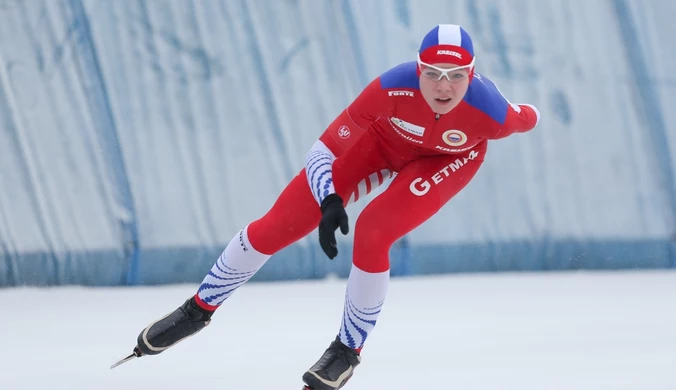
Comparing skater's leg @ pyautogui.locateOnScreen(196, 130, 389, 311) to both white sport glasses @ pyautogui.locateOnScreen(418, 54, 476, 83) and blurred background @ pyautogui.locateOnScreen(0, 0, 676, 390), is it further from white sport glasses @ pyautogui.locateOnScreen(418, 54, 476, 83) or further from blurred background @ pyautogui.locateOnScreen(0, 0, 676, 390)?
blurred background @ pyautogui.locateOnScreen(0, 0, 676, 390)

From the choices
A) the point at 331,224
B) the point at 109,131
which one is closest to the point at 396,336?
the point at 331,224

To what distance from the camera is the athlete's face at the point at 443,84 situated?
8.53ft

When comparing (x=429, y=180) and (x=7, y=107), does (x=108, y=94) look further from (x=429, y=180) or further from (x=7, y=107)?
(x=429, y=180)

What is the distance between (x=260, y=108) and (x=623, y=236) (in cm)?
261

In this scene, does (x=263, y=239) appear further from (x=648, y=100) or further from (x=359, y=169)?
(x=648, y=100)

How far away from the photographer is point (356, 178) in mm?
2986

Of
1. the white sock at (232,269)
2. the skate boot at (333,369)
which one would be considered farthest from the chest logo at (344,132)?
the skate boot at (333,369)

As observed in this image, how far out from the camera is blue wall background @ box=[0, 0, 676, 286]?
5.03 m

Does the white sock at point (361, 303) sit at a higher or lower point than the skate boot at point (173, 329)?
higher

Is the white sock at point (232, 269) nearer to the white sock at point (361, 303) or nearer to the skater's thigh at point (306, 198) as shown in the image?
the skater's thigh at point (306, 198)

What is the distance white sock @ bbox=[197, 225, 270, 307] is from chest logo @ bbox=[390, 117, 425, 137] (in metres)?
0.65

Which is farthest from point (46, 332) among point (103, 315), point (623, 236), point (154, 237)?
point (623, 236)

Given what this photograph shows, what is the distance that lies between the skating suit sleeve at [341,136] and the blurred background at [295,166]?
4.25 feet

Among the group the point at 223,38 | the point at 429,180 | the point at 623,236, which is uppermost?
the point at 223,38
